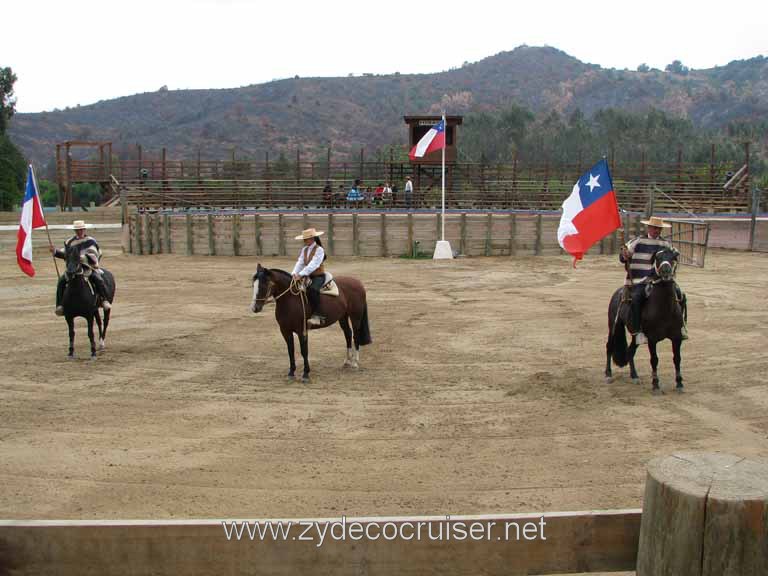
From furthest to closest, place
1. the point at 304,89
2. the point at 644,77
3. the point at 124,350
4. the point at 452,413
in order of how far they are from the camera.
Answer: the point at 644,77
the point at 304,89
the point at 124,350
the point at 452,413

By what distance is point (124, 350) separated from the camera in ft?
51.5

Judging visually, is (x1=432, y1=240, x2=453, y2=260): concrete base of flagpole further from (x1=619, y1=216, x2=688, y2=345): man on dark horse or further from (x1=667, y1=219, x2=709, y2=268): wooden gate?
(x1=619, y1=216, x2=688, y2=345): man on dark horse

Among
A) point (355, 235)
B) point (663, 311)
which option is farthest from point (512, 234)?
point (663, 311)

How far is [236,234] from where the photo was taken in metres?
33.9

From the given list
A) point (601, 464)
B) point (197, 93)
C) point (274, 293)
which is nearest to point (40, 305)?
point (274, 293)

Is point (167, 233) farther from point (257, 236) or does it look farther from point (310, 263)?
point (310, 263)

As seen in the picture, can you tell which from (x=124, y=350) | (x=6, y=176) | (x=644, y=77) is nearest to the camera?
(x=124, y=350)

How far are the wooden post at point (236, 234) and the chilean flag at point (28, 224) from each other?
18579mm

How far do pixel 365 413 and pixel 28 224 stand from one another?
7.67 meters

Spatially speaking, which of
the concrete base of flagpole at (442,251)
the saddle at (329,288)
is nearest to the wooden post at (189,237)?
the concrete base of flagpole at (442,251)

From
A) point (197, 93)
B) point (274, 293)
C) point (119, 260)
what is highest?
point (197, 93)

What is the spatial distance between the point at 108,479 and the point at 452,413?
15.1 feet

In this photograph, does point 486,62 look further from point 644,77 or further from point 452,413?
point 452,413

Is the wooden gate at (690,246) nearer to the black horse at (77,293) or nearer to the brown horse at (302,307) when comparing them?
the brown horse at (302,307)
